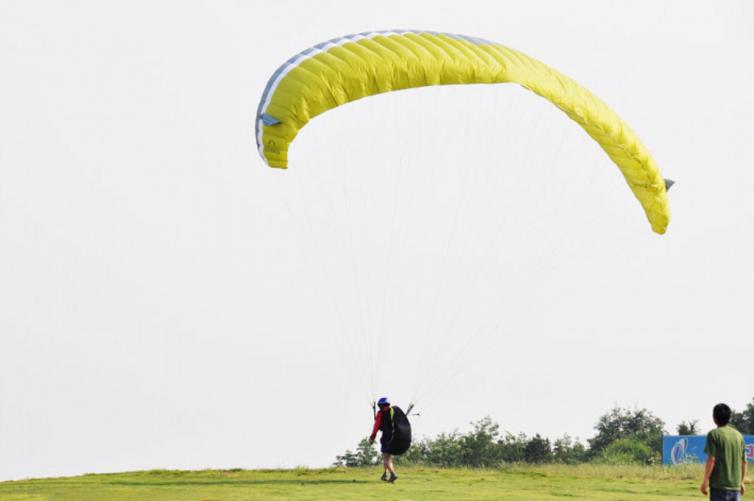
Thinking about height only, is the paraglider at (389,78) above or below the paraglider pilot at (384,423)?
above

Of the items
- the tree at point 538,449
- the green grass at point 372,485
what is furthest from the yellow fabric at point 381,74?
the tree at point 538,449

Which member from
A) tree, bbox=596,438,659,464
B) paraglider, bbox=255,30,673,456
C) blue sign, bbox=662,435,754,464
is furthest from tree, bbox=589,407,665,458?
paraglider, bbox=255,30,673,456

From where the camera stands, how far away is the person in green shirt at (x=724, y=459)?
34.4ft

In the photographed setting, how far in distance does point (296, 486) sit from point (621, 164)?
7.90 meters

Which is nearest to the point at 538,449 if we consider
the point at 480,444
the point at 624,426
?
the point at 480,444

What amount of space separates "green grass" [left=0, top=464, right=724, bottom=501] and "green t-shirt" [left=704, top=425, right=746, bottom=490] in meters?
5.35

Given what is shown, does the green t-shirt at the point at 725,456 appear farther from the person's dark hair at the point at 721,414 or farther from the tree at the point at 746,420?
the tree at the point at 746,420

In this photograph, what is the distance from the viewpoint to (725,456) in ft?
34.4

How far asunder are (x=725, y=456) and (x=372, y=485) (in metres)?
7.58

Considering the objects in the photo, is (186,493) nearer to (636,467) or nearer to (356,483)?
(356,483)

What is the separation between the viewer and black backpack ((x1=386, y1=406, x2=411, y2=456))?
16.9 meters

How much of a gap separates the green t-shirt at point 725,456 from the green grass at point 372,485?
5351 millimetres

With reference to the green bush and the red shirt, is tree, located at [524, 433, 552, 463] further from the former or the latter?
the red shirt

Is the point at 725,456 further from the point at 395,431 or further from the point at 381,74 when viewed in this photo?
the point at 395,431
